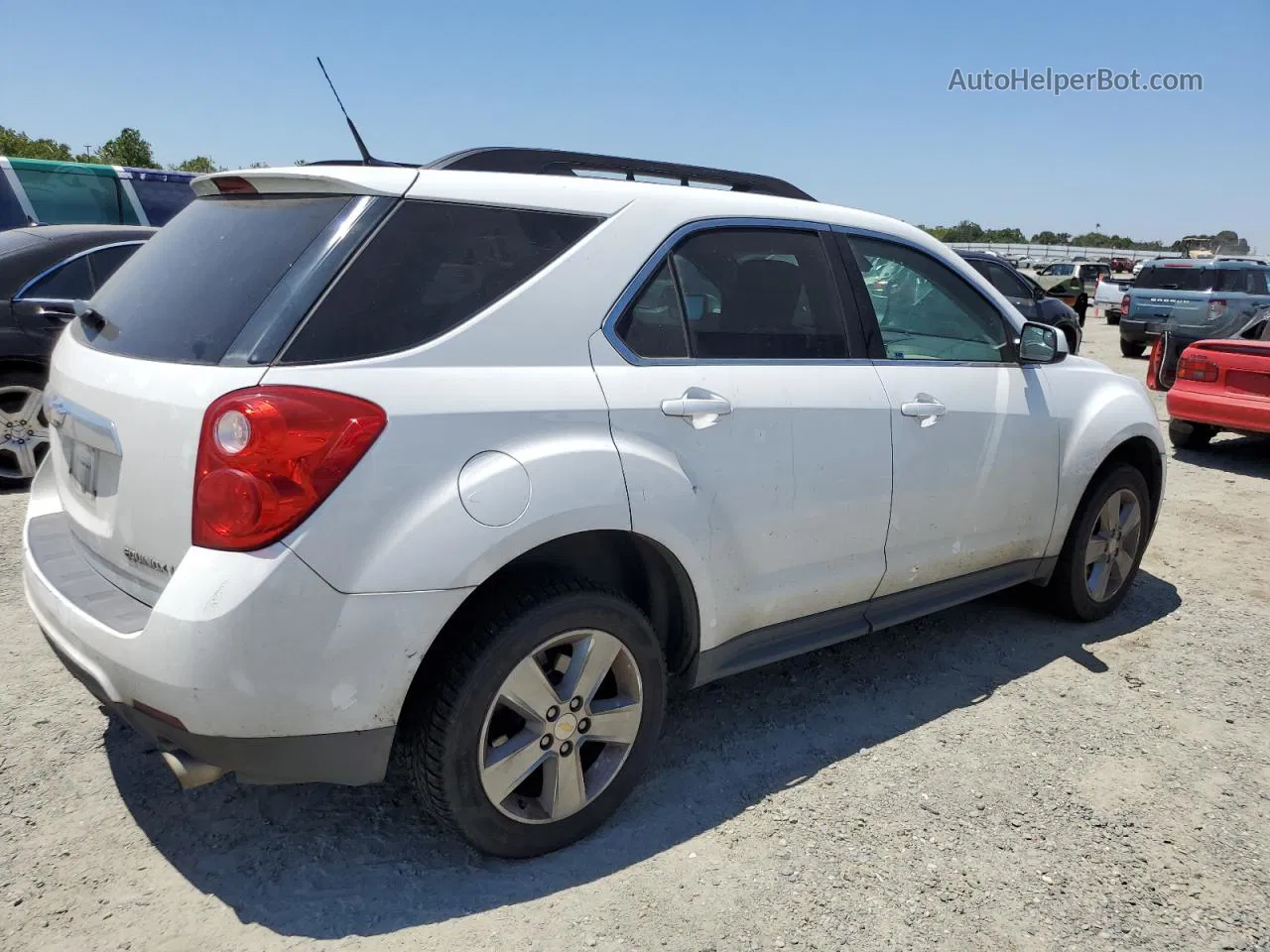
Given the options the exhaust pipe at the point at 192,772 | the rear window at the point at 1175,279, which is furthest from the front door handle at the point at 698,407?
the rear window at the point at 1175,279

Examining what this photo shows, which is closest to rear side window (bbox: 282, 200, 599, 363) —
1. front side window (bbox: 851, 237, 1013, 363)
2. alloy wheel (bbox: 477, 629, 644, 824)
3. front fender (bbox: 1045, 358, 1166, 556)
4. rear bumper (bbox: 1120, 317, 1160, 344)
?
alloy wheel (bbox: 477, 629, 644, 824)

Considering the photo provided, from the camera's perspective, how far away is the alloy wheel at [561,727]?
2.39m

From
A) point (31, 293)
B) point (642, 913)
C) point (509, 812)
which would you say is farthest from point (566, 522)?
point (31, 293)

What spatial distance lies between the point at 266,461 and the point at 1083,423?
11.1ft

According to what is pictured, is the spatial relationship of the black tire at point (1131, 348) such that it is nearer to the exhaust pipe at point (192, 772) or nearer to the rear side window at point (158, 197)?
the rear side window at point (158, 197)

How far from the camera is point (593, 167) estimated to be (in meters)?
2.83

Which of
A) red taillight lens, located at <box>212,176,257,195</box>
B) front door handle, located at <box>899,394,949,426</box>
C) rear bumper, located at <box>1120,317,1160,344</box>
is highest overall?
red taillight lens, located at <box>212,176,257,195</box>

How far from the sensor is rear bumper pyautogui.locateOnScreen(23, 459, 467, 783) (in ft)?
6.49

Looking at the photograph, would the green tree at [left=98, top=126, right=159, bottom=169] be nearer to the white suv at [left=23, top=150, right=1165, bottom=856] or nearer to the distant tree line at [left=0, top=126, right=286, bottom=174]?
the distant tree line at [left=0, top=126, right=286, bottom=174]

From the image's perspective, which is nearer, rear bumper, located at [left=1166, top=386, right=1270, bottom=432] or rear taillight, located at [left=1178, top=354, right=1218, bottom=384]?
rear bumper, located at [left=1166, top=386, right=1270, bottom=432]

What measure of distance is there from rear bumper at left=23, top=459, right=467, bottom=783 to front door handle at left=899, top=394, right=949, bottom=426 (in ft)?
5.91

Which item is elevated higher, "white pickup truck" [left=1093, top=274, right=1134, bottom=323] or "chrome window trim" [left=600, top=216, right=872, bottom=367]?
"chrome window trim" [left=600, top=216, right=872, bottom=367]

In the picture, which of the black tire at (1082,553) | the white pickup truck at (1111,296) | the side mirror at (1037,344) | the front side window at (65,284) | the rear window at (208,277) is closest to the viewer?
the rear window at (208,277)

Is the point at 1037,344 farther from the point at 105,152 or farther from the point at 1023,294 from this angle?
the point at 105,152
